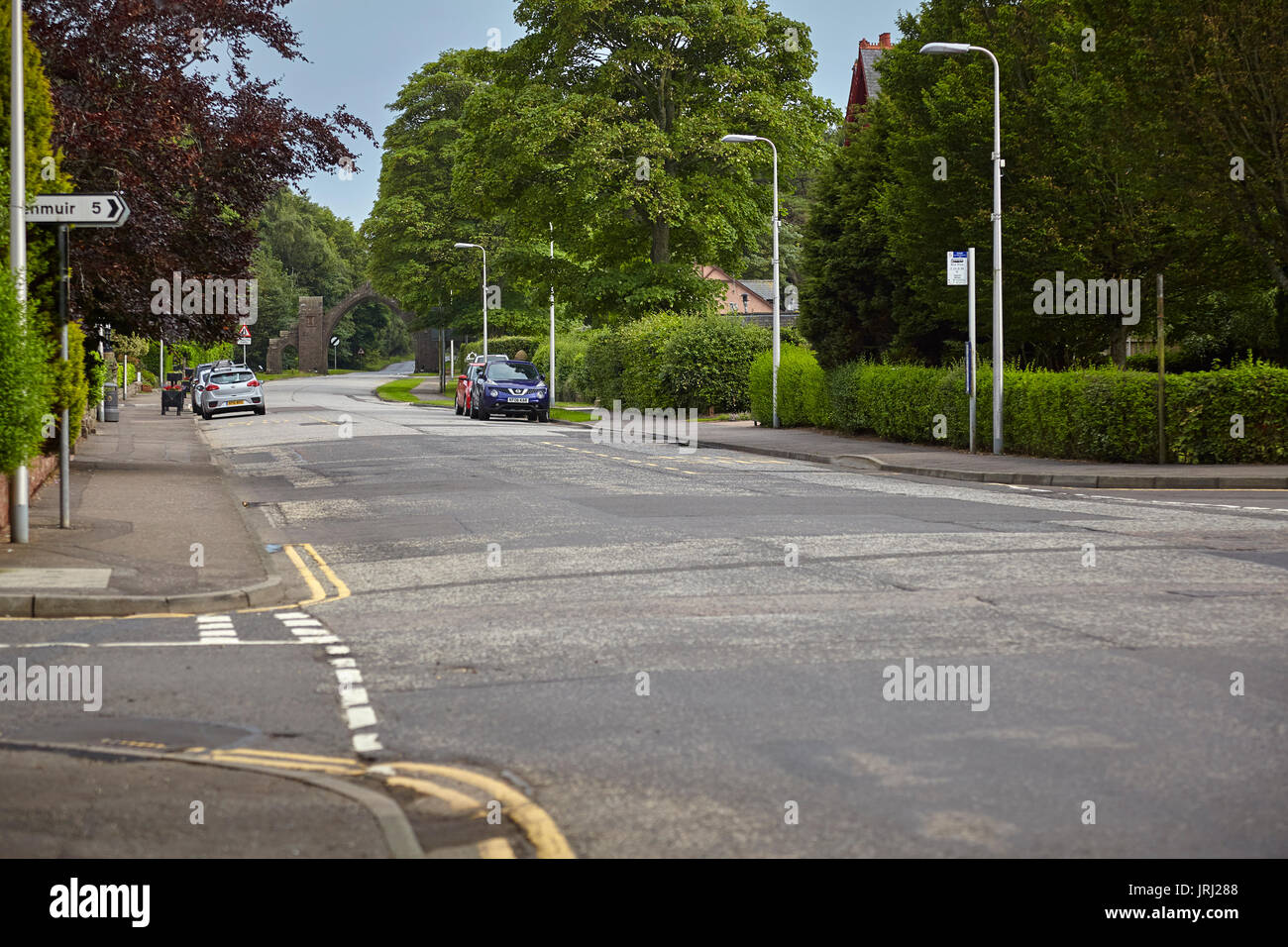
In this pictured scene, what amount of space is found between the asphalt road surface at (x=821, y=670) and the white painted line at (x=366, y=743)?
8cm

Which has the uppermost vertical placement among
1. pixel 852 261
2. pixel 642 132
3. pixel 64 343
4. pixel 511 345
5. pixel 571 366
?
pixel 642 132

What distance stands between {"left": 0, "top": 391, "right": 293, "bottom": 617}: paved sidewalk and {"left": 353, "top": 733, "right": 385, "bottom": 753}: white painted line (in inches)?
173

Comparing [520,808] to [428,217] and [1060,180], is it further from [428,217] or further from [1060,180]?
[428,217]

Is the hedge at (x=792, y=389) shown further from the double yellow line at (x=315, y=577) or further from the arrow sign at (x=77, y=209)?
the arrow sign at (x=77, y=209)

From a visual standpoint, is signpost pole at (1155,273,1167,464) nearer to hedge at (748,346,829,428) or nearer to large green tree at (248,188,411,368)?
hedge at (748,346,829,428)

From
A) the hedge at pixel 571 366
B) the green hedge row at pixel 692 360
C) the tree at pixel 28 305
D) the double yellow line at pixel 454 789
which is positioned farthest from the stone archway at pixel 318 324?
the double yellow line at pixel 454 789

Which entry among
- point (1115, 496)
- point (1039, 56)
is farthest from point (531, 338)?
point (1115, 496)

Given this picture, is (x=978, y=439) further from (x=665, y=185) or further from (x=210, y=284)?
(x=665, y=185)

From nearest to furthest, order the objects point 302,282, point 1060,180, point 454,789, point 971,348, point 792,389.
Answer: point 454,789 < point 971,348 < point 1060,180 < point 792,389 < point 302,282

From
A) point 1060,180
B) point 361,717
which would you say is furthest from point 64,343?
point 1060,180

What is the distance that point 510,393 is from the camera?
151 ft

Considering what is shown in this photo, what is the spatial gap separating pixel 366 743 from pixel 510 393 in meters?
39.7

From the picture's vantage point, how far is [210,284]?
23766mm
